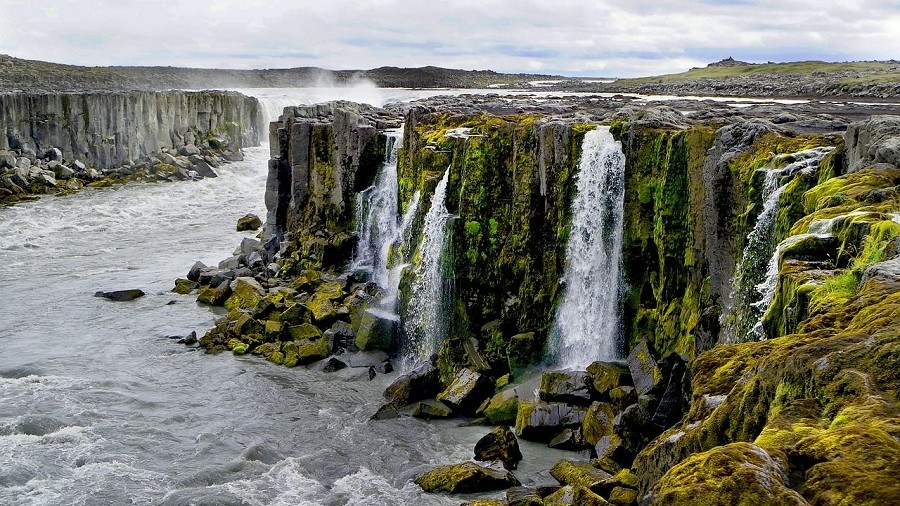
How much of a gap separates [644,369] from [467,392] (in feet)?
16.3

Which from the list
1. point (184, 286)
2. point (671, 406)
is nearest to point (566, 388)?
point (671, 406)

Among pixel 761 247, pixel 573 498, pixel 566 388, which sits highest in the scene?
pixel 761 247

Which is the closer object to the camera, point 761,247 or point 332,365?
point 761,247

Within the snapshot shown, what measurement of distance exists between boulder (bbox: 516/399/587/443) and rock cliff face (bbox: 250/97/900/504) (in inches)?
15.0

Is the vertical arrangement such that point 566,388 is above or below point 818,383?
below

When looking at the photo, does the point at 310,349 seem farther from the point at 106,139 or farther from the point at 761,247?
the point at 106,139

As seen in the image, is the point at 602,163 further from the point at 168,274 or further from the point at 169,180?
the point at 169,180

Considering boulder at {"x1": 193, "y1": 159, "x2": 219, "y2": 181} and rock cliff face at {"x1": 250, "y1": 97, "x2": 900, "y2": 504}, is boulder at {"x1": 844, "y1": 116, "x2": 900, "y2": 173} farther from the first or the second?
boulder at {"x1": 193, "y1": 159, "x2": 219, "y2": 181}

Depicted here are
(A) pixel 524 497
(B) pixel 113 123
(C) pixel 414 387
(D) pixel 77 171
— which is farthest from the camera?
(B) pixel 113 123

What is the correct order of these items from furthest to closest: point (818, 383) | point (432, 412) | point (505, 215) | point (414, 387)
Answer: point (505, 215), point (414, 387), point (432, 412), point (818, 383)

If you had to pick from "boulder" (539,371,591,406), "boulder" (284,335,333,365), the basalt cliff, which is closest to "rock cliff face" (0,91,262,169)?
the basalt cliff

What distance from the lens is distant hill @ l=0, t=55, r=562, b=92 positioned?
412 feet

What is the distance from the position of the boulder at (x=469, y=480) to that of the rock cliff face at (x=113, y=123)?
53.5 meters

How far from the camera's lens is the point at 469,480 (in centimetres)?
1761
